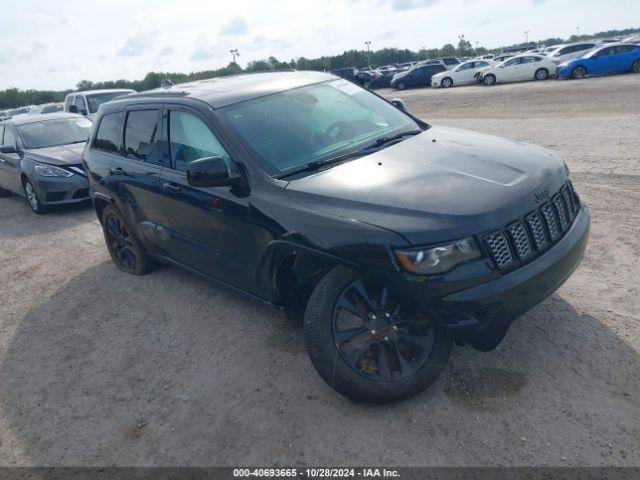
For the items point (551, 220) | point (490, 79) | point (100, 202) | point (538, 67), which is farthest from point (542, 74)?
point (551, 220)

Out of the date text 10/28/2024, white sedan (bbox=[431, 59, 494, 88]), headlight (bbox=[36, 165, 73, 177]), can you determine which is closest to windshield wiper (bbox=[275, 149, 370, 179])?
the date text 10/28/2024

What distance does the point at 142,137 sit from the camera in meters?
4.67

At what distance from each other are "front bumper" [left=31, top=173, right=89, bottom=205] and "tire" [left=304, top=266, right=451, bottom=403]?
6582 mm

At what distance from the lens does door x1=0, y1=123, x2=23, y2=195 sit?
360 inches

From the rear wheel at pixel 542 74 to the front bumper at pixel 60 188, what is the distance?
23.5m

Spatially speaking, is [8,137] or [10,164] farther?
[8,137]

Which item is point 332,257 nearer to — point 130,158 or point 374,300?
point 374,300

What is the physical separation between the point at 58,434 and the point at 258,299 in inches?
59.8

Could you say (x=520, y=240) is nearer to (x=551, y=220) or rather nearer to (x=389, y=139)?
(x=551, y=220)

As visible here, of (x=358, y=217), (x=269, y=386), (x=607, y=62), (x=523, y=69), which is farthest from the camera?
(x=523, y=69)

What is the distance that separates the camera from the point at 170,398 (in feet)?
11.2

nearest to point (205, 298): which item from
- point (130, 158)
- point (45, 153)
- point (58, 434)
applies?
point (130, 158)

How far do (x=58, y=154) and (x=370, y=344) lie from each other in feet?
24.6

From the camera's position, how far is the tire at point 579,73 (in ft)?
75.7
